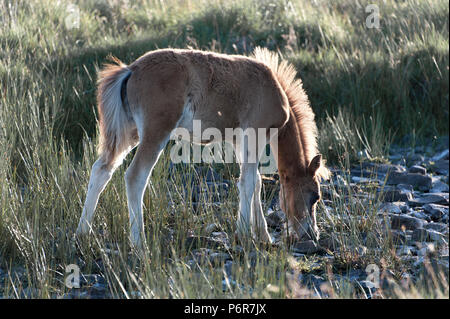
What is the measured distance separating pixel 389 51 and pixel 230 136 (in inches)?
205

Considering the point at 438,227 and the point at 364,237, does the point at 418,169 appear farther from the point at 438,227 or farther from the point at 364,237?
the point at 364,237

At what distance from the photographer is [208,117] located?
221 inches

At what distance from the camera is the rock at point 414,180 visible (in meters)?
8.02

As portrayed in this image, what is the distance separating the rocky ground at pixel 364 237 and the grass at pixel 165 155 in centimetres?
7

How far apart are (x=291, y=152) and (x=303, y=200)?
1.52 ft

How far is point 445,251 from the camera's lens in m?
5.48

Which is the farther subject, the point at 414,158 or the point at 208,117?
the point at 414,158

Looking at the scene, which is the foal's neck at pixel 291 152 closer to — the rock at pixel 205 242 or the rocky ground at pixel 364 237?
the rocky ground at pixel 364 237

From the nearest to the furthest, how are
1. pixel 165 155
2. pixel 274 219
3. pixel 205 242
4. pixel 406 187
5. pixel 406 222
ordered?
1. pixel 205 242
2. pixel 406 222
3. pixel 274 219
4. pixel 165 155
5. pixel 406 187

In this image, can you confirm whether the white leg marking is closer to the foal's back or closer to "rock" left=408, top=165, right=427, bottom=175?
the foal's back

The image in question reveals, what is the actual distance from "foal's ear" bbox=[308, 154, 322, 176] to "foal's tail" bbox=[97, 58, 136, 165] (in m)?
1.64

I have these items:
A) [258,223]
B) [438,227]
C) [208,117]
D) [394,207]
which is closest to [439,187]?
[394,207]

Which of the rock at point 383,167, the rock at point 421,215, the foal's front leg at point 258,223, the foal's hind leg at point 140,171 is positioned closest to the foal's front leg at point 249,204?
the foal's front leg at point 258,223
